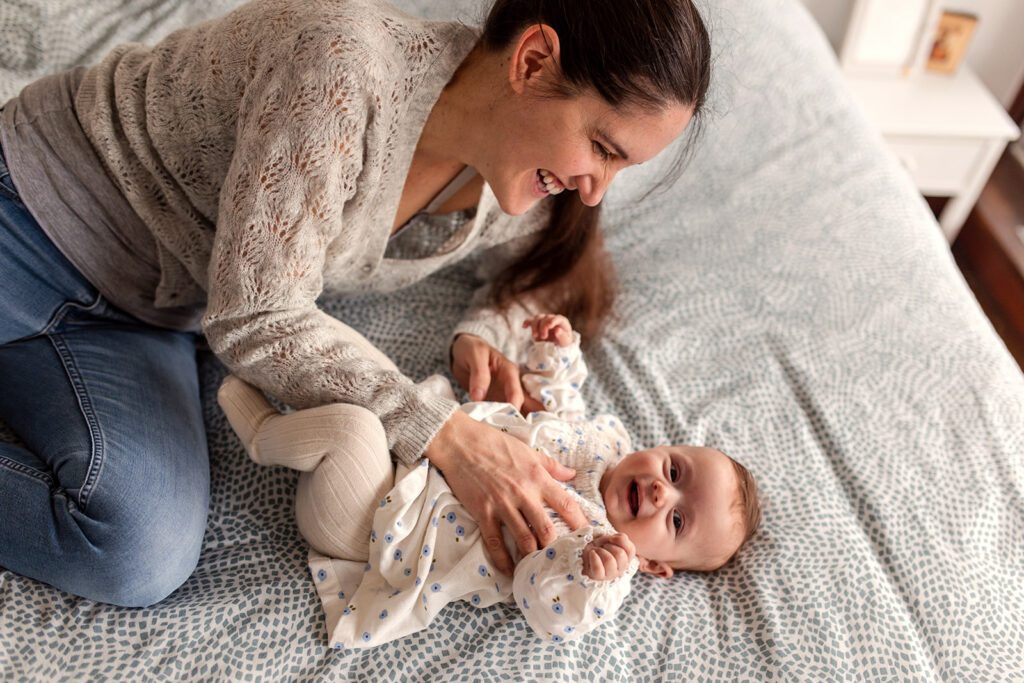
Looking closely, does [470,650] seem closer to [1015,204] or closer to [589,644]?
[589,644]

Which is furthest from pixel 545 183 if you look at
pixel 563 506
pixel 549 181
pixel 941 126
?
pixel 941 126

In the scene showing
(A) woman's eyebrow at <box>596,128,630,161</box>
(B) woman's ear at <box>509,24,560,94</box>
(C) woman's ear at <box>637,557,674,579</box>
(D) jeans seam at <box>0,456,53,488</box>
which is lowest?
(C) woman's ear at <box>637,557,674,579</box>

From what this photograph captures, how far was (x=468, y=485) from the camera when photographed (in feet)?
3.73

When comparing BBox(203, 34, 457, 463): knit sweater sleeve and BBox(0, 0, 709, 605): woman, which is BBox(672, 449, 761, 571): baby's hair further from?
BBox(203, 34, 457, 463): knit sweater sleeve

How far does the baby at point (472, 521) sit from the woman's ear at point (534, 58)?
487 mm

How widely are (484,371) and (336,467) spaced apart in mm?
338

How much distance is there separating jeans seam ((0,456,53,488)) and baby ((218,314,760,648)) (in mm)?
247

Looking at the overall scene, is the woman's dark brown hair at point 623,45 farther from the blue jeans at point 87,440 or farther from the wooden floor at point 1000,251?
the wooden floor at point 1000,251

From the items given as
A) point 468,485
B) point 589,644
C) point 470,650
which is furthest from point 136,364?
point 589,644

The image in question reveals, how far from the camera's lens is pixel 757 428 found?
141 cm

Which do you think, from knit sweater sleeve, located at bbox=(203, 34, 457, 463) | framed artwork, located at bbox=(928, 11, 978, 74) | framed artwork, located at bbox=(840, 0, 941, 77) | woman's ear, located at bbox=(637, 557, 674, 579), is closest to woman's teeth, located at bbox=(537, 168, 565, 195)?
knit sweater sleeve, located at bbox=(203, 34, 457, 463)

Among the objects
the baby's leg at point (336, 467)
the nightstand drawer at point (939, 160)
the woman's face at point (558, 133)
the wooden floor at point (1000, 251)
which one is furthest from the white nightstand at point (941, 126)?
the baby's leg at point (336, 467)

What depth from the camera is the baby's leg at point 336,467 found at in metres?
1.10

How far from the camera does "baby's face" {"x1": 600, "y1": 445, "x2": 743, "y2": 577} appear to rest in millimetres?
1206
